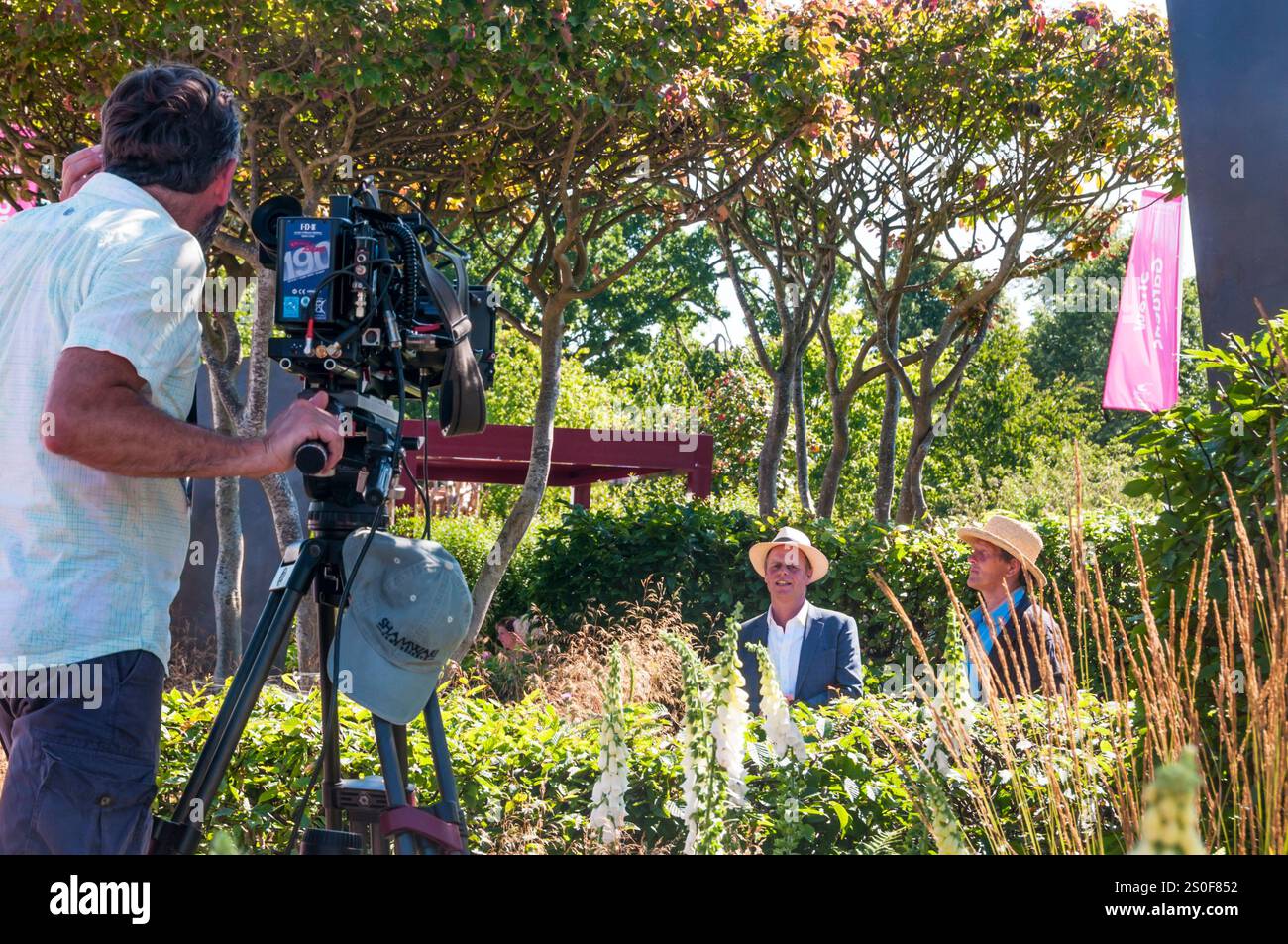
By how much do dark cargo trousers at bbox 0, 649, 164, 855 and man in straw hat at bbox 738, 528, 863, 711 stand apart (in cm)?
382

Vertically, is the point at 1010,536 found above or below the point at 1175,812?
above

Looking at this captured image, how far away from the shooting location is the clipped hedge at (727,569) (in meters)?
10.4

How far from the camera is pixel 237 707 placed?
2.56m

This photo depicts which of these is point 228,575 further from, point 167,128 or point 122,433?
point 122,433

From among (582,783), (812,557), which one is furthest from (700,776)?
(812,557)

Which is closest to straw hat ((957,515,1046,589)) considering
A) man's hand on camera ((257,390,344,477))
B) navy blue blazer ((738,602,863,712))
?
navy blue blazer ((738,602,863,712))

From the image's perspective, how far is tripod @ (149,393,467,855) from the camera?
99.7 inches

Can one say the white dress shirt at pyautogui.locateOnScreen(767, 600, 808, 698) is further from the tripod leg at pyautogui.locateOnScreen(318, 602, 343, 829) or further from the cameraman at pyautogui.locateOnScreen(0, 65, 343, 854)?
the cameraman at pyautogui.locateOnScreen(0, 65, 343, 854)

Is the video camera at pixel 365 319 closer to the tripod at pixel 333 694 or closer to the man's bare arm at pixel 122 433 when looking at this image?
the tripod at pixel 333 694

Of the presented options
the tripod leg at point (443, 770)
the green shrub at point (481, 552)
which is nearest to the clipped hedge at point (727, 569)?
the green shrub at point (481, 552)

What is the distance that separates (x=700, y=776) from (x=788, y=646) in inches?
146

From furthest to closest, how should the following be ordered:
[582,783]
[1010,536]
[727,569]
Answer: [727,569]
[1010,536]
[582,783]
